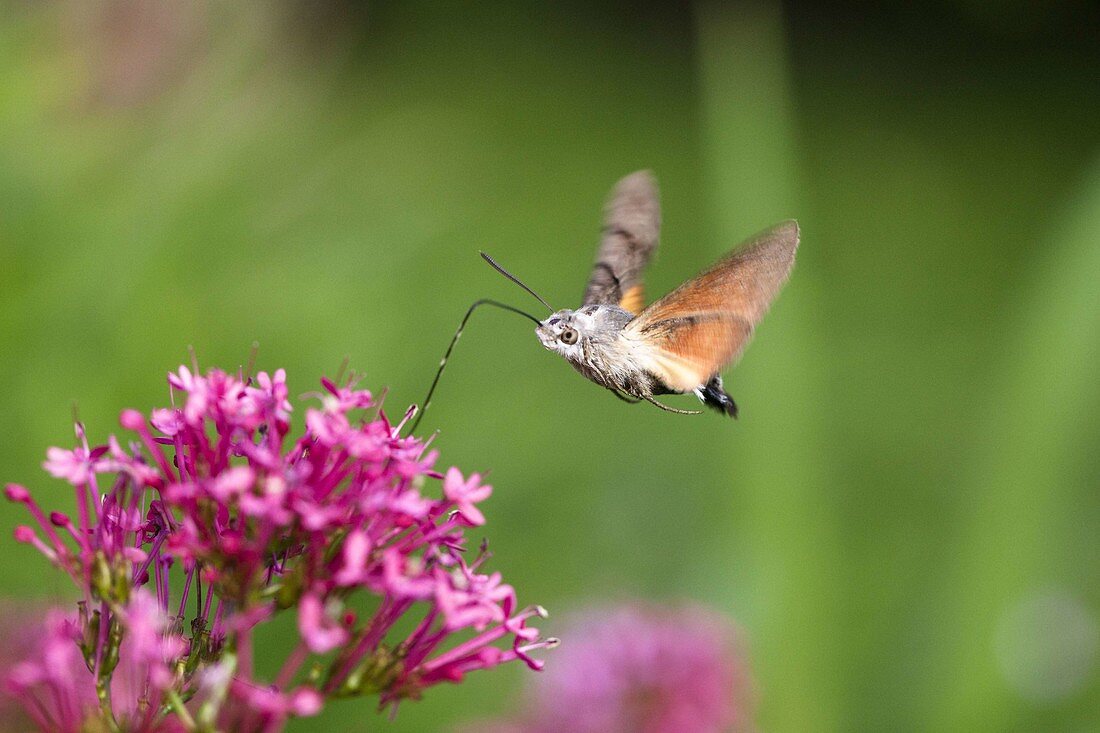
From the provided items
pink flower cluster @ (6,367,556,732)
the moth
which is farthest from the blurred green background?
pink flower cluster @ (6,367,556,732)

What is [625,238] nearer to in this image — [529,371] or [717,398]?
[717,398]

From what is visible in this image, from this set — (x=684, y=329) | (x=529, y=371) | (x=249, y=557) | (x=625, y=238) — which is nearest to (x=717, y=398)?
(x=684, y=329)

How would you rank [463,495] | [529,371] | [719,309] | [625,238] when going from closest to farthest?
[463,495]
[719,309]
[625,238]
[529,371]

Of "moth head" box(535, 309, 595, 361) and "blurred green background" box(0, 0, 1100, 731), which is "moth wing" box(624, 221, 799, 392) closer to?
"moth head" box(535, 309, 595, 361)

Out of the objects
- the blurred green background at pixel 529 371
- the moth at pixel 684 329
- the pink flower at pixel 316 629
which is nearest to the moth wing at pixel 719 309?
the moth at pixel 684 329

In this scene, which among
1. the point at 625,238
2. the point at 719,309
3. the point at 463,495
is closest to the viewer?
the point at 463,495

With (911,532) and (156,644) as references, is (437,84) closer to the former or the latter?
(911,532)

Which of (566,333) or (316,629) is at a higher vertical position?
(566,333)
